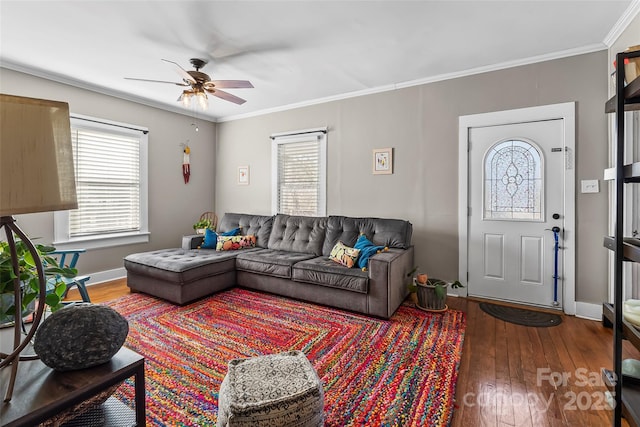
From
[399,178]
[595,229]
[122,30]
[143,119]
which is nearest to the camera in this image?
[122,30]

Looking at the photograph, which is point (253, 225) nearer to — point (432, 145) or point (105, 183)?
point (105, 183)

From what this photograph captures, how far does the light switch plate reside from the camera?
9.62 feet

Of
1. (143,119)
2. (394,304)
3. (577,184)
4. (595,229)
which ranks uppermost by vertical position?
(143,119)

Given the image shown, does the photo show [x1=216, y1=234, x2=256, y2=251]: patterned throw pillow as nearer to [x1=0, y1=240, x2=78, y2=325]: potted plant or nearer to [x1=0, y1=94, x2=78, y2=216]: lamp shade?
[x1=0, y1=240, x2=78, y2=325]: potted plant

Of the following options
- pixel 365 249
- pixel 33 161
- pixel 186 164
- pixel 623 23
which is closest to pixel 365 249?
pixel 365 249

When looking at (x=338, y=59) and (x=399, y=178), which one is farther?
(x=399, y=178)

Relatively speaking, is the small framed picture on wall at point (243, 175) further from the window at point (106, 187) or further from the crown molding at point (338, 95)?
the window at point (106, 187)

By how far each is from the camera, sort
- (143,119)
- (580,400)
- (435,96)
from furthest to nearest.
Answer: (143,119)
(435,96)
(580,400)

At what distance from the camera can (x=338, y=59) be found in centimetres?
322

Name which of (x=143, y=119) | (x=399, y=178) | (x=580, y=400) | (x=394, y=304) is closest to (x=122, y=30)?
(x=143, y=119)

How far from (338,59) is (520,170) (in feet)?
7.54

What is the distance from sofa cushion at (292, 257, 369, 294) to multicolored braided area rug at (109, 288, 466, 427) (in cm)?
28

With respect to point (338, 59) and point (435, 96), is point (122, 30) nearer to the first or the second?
point (338, 59)

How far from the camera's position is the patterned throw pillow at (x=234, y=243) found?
→ 4102 millimetres
